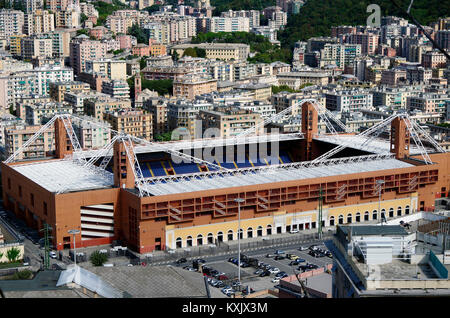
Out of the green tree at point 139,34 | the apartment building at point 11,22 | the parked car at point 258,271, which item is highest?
the apartment building at point 11,22

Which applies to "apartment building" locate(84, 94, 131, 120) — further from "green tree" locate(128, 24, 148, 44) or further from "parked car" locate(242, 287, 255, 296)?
"green tree" locate(128, 24, 148, 44)

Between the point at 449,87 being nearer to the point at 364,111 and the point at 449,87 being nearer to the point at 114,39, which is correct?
the point at 364,111

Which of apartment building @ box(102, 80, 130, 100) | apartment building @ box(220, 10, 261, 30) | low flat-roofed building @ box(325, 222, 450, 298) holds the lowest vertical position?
apartment building @ box(102, 80, 130, 100)

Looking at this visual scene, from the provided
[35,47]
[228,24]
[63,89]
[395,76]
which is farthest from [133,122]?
[228,24]

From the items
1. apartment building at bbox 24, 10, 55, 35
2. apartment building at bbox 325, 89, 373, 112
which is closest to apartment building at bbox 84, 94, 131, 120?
apartment building at bbox 325, 89, 373, 112

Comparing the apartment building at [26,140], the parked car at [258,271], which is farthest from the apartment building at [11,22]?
the parked car at [258,271]

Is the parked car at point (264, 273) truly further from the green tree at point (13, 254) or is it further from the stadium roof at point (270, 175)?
the green tree at point (13, 254)

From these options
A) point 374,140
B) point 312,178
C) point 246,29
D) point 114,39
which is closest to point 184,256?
point 312,178
